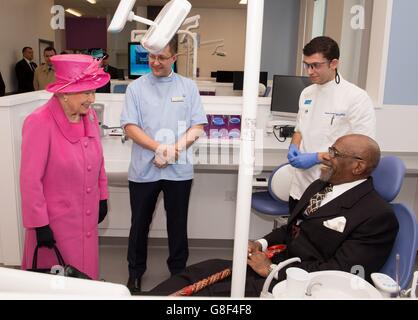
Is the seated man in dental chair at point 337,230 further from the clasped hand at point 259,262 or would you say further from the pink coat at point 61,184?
the pink coat at point 61,184

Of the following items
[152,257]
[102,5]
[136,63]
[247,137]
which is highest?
[102,5]

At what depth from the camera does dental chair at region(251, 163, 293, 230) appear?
2.38m

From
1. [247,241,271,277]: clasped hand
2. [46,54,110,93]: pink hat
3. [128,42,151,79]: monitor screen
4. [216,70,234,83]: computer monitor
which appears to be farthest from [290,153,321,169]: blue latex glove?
[216,70,234,83]: computer monitor

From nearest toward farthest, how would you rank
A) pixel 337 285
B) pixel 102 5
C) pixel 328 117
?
1. pixel 337 285
2. pixel 328 117
3. pixel 102 5

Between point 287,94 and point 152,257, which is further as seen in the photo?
point 287,94

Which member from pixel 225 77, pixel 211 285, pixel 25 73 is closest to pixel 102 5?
pixel 25 73

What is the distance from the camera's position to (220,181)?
305 cm

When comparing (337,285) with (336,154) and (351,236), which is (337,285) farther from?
(336,154)

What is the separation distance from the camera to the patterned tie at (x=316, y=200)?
1.62 m

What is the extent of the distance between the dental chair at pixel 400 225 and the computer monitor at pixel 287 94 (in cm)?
151

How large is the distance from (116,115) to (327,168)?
188 cm

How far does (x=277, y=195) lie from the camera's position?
2.41 m

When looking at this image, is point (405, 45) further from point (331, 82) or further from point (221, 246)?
point (221, 246)

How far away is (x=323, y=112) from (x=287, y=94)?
3.59ft
